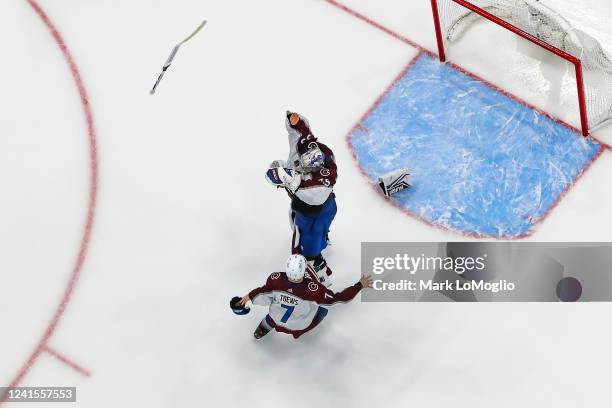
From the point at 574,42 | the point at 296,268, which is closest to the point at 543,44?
the point at 574,42

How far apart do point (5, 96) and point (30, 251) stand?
1.45 m

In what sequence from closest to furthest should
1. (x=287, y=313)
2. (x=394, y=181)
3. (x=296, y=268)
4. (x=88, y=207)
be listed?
(x=296, y=268), (x=287, y=313), (x=394, y=181), (x=88, y=207)

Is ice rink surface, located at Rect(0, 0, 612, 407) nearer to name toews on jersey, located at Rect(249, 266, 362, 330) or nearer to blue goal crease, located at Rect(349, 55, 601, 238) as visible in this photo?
blue goal crease, located at Rect(349, 55, 601, 238)

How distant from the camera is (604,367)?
6.35 metres

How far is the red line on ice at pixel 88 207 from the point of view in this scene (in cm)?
663

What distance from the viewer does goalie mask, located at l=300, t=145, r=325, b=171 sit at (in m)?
5.90

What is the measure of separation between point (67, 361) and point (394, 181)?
99.6 inches

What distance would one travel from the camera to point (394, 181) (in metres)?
6.96

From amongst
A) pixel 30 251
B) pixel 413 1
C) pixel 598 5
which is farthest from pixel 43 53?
pixel 598 5

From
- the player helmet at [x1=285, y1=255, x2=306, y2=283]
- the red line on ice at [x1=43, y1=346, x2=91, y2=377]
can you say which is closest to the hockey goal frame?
the player helmet at [x1=285, y1=255, x2=306, y2=283]

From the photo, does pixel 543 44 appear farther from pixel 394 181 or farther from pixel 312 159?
pixel 312 159

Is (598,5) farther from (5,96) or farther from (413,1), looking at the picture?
(5,96)

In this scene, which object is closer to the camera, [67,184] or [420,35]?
[67,184]

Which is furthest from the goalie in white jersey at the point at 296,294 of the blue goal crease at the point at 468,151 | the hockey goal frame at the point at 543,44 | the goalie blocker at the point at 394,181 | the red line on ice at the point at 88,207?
the hockey goal frame at the point at 543,44
